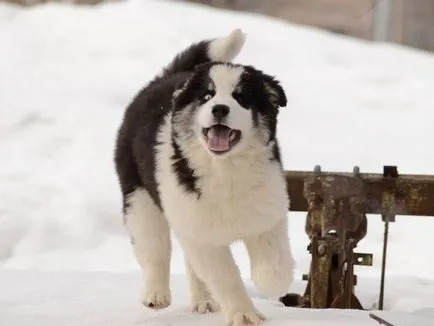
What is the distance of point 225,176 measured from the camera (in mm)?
1848

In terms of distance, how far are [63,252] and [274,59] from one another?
2.48m

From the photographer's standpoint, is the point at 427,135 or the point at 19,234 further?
the point at 427,135

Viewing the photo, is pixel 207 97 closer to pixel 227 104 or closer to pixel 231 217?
pixel 227 104

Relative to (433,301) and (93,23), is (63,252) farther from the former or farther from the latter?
(93,23)

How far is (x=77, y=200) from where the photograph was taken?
443 centimetres

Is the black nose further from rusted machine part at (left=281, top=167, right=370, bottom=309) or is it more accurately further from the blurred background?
the blurred background

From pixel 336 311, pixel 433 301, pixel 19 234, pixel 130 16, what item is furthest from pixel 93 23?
pixel 336 311

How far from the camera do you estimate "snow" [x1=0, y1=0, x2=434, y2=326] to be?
12.5 feet

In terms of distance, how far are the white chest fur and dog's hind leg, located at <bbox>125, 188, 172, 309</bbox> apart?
1.07 feet

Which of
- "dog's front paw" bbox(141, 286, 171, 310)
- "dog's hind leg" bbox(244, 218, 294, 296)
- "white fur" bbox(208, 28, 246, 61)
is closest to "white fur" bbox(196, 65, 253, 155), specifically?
"dog's hind leg" bbox(244, 218, 294, 296)

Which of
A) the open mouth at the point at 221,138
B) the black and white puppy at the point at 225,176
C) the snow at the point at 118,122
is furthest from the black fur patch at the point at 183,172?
the snow at the point at 118,122

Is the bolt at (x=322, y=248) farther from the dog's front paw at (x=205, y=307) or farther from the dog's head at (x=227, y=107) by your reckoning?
the dog's head at (x=227, y=107)

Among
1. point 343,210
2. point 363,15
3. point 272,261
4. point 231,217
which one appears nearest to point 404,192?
point 343,210

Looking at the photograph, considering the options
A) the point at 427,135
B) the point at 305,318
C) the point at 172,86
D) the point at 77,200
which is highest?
the point at 427,135
